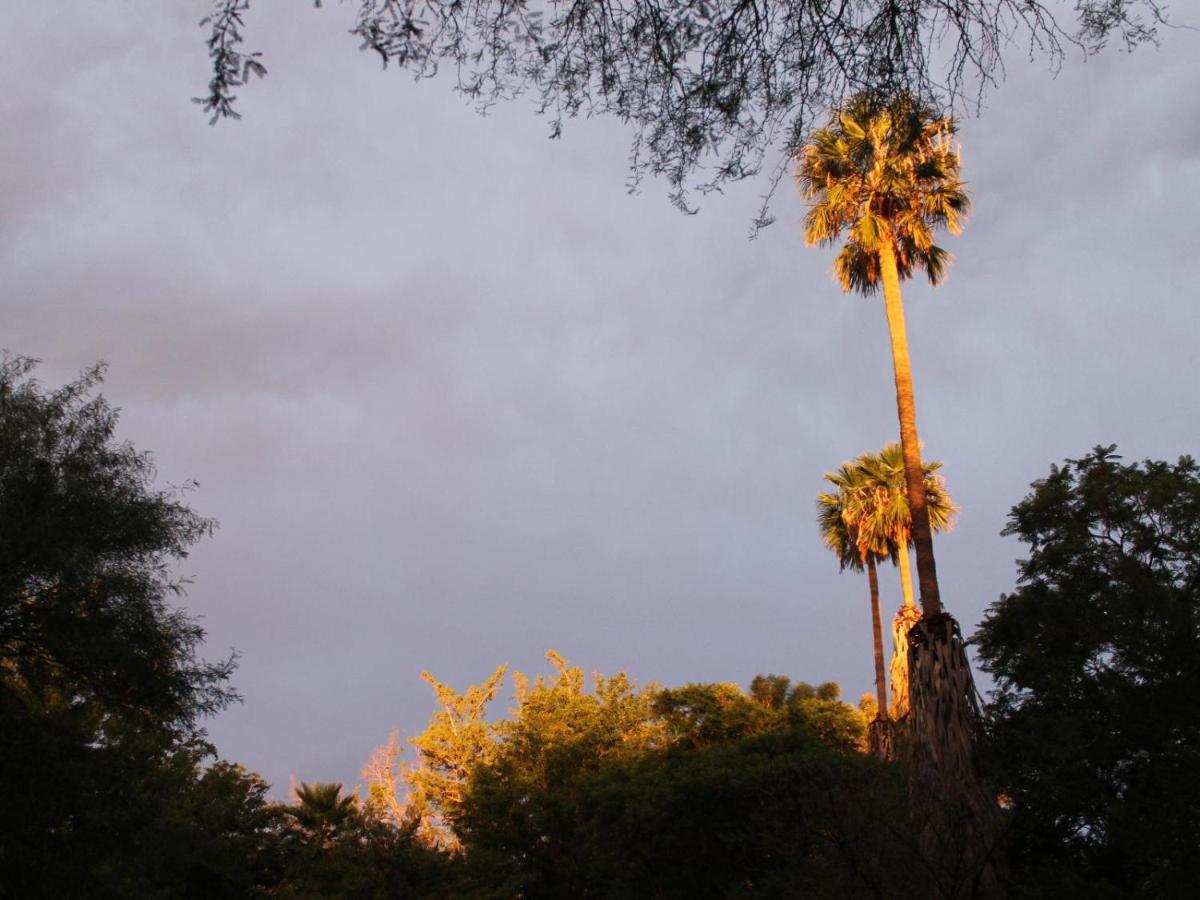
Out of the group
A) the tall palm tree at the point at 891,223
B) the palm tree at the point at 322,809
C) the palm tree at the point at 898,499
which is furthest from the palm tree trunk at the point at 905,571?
the palm tree at the point at 322,809

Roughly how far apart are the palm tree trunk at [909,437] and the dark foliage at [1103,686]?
7.78ft

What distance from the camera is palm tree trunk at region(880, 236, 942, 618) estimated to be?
1848cm

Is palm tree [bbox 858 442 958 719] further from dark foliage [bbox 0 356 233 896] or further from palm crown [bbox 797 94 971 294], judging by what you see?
dark foliage [bbox 0 356 233 896]

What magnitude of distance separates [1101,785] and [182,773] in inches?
915

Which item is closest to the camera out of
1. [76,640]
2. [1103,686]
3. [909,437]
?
[76,640]

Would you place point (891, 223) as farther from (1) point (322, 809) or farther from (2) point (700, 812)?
(1) point (322, 809)

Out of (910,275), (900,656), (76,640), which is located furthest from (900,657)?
(76,640)

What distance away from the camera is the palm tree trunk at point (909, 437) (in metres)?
18.5

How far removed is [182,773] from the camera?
1185 inches

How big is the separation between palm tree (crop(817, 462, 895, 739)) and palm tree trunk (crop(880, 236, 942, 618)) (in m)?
10.6

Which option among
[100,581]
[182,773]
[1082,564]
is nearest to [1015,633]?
[1082,564]

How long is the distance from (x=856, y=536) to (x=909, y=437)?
40.6ft

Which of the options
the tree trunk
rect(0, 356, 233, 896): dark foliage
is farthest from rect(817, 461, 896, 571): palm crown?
rect(0, 356, 233, 896): dark foliage

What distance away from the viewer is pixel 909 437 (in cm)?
2077
